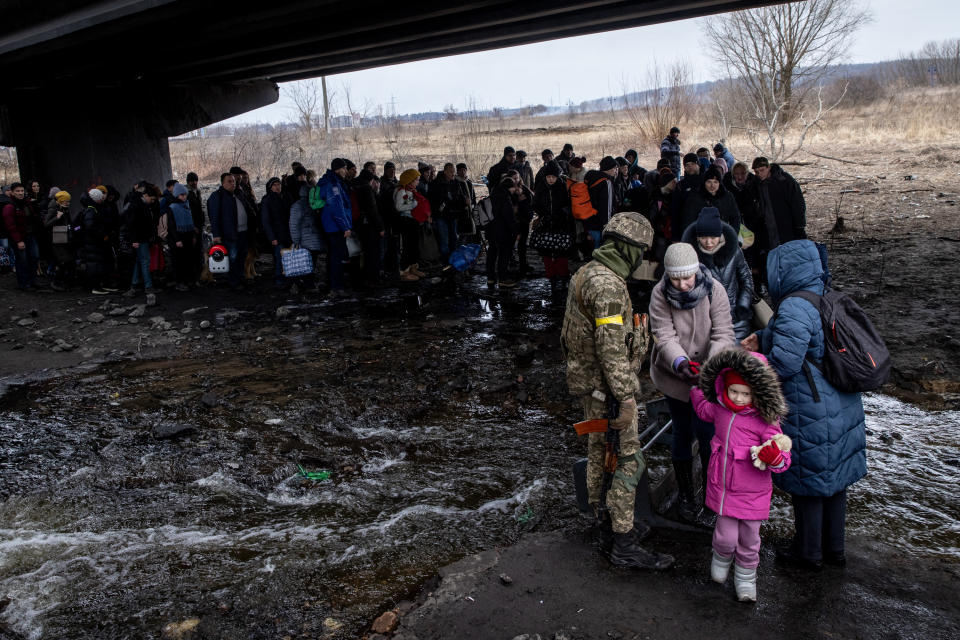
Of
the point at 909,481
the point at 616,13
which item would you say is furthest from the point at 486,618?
the point at 616,13

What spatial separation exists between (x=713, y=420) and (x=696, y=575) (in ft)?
3.01

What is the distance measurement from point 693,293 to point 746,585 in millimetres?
1651

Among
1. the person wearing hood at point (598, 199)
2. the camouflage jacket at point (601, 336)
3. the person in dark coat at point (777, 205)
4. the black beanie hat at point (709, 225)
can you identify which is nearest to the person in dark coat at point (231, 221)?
the person wearing hood at point (598, 199)

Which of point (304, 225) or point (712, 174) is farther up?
point (712, 174)

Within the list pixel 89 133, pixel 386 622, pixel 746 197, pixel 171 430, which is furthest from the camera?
pixel 89 133

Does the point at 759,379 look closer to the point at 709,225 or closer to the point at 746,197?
the point at 709,225

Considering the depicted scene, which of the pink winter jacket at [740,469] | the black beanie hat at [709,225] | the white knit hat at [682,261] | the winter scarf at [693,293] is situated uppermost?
the black beanie hat at [709,225]

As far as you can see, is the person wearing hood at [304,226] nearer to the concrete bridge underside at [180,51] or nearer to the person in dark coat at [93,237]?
the concrete bridge underside at [180,51]

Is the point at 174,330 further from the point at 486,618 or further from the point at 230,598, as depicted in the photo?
the point at 486,618

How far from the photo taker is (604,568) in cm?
396

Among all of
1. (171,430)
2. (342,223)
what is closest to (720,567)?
(171,430)

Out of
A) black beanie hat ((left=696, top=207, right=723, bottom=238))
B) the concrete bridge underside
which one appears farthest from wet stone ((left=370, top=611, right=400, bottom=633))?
the concrete bridge underside

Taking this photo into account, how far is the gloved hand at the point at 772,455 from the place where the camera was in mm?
3361

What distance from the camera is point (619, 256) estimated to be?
13.0 feet
